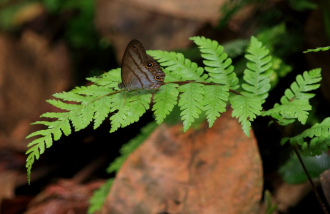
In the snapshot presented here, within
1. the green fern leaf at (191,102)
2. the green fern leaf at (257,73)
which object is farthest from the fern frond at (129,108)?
the green fern leaf at (257,73)

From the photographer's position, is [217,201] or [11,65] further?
[11,65]

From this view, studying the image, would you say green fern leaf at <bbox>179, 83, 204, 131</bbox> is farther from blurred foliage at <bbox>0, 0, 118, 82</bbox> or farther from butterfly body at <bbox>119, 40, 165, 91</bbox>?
blurred foliage at <bbox>0, 0, 118, 82</bbox>

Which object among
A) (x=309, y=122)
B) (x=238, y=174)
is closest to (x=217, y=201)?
(x=238, y=174)

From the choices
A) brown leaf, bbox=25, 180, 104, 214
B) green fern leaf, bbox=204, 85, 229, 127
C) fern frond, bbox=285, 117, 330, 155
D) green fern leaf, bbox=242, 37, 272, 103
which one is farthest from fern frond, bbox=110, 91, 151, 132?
brown leaf, bbox=25, 180, 104, 214

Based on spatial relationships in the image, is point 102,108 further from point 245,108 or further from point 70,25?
point 70,25

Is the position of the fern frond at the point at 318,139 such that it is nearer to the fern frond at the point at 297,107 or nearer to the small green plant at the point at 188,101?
the small green plant at the point at 188,101

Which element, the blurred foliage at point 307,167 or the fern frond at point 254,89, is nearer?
the fern frond at point 254,89

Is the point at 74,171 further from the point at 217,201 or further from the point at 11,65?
the point at 11,65
